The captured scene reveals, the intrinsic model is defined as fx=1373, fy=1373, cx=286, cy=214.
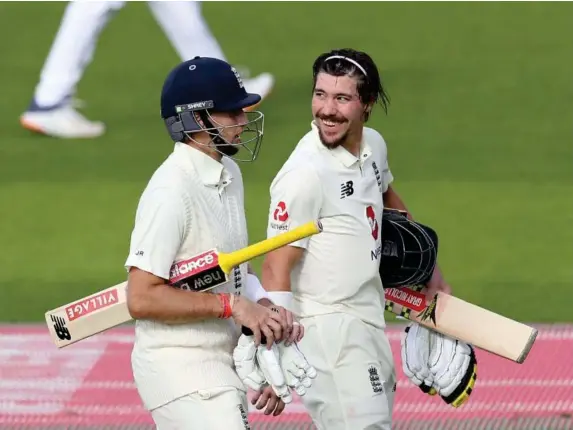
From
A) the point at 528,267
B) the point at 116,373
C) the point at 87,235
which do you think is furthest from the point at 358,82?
the point at 87,235

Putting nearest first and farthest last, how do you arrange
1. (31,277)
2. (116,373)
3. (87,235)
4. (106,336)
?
(116,373), (106,336), (31,277), (87,235)

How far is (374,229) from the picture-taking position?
5777mm

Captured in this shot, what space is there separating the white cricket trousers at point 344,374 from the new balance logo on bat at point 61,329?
966 mm

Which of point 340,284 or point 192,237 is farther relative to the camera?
point 340,284

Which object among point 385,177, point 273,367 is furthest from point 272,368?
point 385,177

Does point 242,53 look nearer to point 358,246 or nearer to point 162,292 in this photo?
point 358,246

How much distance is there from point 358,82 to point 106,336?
347 centimetres

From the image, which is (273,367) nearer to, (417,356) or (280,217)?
(280,217)

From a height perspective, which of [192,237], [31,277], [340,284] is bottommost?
[31,277]

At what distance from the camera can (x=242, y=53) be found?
15039 millimetres

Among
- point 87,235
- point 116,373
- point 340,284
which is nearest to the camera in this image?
point 340,284

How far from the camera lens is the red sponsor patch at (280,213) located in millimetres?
5531

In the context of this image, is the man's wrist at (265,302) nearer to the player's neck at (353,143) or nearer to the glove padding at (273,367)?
the glove padding at (273,367)

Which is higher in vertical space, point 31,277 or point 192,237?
point 192,237
